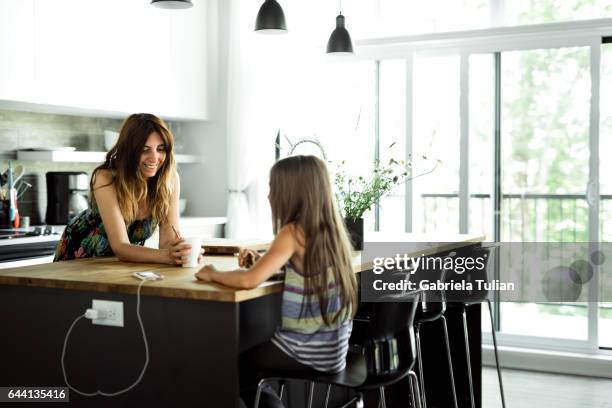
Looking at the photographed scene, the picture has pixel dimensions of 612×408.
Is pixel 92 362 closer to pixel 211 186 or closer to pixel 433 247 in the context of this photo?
pixel 433 247

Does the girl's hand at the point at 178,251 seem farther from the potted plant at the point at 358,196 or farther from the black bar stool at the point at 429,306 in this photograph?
the black bar stool at the point at 429,306

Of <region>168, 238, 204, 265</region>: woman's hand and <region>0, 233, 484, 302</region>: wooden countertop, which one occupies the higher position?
<region>168, 238, 204, 265</region>: woman's hand

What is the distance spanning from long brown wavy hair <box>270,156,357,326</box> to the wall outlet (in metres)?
0.55

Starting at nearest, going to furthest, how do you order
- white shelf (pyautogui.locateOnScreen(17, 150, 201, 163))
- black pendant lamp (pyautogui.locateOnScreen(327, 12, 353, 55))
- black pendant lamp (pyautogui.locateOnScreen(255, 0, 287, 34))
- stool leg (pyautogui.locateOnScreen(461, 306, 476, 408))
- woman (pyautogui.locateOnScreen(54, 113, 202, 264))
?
woman (pyautogui.locateOnScreen(54, 113, 202, 264))
stool leg (pyautogui.locateOnScreen(461, 306, 476, 408))
black pendant lamp (pyautogui.locateOnScreen(255, 0, 287, 34))
black pendant lamp (pyautogui.locateOnScreen(327, 12, 353, 55))
white shelf (pyautogui.locateOnScreen(17, 150, 201, 163))

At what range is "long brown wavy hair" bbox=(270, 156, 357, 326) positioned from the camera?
2289 millimetres

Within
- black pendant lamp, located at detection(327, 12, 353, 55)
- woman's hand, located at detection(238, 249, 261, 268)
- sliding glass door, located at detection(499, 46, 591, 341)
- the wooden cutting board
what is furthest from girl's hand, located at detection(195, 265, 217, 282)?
sliding glass door, located at detection(499, 46, 591, 341)

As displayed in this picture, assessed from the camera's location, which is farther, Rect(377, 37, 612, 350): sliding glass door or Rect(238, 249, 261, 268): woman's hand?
Rect(377, 37, 612, 350): sliding glass door

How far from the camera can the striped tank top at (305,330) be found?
2.30 metres

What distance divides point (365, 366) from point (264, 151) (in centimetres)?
328

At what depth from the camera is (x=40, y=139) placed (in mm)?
4883

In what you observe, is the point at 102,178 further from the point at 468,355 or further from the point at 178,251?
the point at 468,355

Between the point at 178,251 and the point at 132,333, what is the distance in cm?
48
